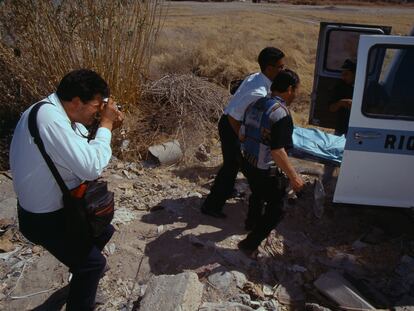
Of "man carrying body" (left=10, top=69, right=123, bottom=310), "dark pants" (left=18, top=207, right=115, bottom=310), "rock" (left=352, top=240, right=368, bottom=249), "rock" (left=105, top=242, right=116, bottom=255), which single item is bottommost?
"rock" (left=352, top=240, right=368, bottom=249)

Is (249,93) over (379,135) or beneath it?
over

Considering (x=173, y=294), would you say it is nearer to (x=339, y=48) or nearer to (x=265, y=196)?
(x=265, y=196)

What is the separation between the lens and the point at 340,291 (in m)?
2.96

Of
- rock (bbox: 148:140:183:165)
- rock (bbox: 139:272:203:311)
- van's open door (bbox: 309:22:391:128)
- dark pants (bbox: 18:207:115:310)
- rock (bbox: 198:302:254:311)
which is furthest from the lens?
rock (bbox: 148:140:183:165)

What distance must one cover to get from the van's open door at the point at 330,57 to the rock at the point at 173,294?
107 inches

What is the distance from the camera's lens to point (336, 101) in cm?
445

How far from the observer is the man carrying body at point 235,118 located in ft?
10.6

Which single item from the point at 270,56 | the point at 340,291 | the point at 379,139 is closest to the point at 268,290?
the point at 340,291

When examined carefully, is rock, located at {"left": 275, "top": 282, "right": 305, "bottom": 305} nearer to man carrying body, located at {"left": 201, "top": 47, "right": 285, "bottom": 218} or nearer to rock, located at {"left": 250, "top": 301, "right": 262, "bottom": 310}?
rock, located at {"left": 250, "top": 301, "right": 262, "bottom": 310}

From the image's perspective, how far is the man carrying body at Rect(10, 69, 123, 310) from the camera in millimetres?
1969

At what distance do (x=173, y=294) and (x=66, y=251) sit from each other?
765mm

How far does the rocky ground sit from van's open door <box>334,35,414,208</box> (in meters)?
0.52

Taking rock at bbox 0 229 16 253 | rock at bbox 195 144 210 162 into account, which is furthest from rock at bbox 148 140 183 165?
rock at bbox 0 229 16 253

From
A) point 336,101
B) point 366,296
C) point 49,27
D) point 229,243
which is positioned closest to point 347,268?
point 366,296
